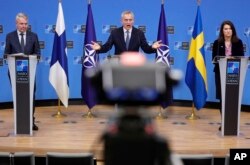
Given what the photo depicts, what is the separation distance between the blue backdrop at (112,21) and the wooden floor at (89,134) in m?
0.73

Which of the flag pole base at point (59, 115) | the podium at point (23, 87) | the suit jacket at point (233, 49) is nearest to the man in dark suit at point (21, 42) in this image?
the podium at point (23, 87)

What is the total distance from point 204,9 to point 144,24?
1.17m

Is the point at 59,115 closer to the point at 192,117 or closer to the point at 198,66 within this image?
the point at 192,117

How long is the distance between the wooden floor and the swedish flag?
396 millimetres

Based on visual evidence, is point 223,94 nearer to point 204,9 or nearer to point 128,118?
point 204,9

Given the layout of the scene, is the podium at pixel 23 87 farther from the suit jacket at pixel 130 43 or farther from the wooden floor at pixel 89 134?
the suit jacket at pixel 130 43

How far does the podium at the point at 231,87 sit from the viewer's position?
212 inches

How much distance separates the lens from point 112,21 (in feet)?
27.1

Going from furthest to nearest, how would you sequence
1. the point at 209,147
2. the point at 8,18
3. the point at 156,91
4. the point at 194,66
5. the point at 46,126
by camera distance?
the point at 8,18 < the point at 194,66 < the point at 46,126 < the point at 209,147 < the point at 156,91

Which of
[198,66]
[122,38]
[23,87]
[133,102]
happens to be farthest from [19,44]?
[133,102]

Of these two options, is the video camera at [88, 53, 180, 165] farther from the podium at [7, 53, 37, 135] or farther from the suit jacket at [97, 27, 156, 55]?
the suit jacket at [97, 27, 156, 55]

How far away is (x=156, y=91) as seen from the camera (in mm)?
983

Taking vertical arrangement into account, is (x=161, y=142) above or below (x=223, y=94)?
above

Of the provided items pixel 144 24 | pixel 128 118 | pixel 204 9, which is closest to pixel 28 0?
pixel 144 24
